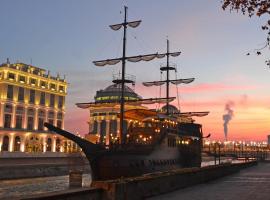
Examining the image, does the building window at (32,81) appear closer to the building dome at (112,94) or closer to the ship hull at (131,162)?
the building dome at (112,94)

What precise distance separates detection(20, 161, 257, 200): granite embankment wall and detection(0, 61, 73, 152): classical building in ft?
246

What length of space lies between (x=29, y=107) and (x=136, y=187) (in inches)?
3416

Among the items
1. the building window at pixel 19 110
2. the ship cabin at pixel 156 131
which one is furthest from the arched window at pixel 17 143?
the ship cabin at pixel 156 131

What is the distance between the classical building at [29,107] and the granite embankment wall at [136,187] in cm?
7485

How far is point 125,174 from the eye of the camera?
32250mm

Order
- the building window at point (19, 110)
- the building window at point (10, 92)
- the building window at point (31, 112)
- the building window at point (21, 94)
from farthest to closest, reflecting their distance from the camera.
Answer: the building window at point (31, 112) → the building window at point (21, 94) → the building window at point (19, 110) → the building window at point (10, 92)

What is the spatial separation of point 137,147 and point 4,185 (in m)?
14.6

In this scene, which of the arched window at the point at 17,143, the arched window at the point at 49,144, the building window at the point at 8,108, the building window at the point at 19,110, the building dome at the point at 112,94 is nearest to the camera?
the building window at the point at 8,108

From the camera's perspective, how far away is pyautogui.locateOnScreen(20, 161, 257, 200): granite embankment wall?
10.1m

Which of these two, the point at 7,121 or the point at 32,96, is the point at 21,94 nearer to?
the point at 32,96

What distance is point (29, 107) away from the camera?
95.8 m

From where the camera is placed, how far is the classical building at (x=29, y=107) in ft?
291

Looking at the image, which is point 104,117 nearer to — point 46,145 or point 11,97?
point 46,145

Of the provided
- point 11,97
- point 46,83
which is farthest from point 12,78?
point 46,83
